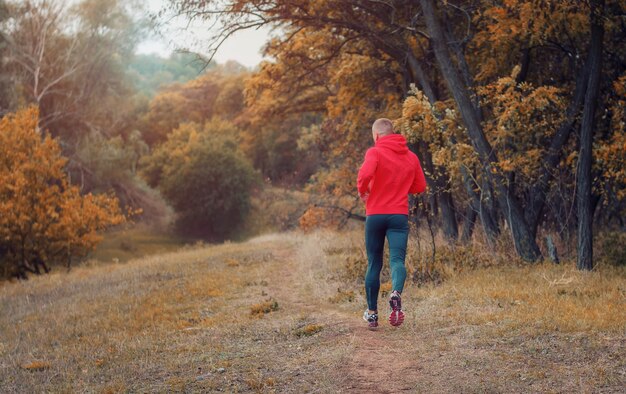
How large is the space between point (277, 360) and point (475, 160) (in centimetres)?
663

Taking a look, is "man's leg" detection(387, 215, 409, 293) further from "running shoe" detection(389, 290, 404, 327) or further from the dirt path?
the dirt path

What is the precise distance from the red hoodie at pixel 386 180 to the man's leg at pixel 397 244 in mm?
96

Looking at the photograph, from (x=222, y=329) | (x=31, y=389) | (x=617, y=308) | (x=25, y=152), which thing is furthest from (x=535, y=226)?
(x=25, y=152)

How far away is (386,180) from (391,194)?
0.16 meters

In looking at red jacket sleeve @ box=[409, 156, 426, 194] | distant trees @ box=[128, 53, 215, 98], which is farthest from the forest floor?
distant trees @ box=[128, 53, 215, 98]

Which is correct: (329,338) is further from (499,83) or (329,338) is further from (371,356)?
(499,83)

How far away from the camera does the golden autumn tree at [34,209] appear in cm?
2298

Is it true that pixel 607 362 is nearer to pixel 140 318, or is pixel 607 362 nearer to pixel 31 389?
pixel 31 389

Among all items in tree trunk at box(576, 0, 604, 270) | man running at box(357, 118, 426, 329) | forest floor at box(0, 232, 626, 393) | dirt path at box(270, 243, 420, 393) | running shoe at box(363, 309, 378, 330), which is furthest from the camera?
tree trunk at box(576, 0, 604, 270)

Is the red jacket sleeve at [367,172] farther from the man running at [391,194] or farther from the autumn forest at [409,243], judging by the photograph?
the autumn forest at [409,243]

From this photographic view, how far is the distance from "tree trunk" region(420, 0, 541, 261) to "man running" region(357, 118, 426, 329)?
16.6 feet

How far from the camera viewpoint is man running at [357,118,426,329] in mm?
7281

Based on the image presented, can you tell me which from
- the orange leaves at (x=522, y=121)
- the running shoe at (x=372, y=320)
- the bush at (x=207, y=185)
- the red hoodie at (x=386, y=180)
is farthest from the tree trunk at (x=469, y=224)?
the bush at (x=207, y=185)

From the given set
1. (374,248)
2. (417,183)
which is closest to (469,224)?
(417,183)
